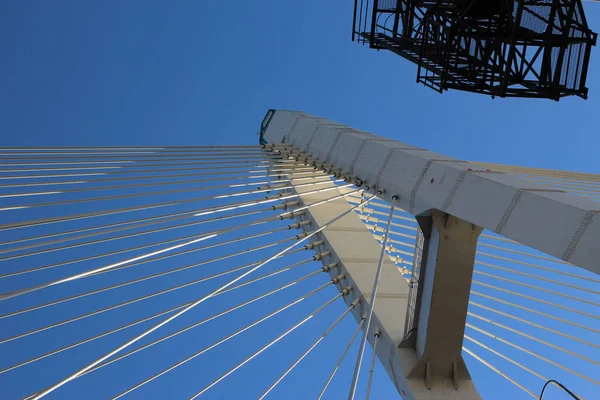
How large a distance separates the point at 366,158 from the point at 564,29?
5.83 meters

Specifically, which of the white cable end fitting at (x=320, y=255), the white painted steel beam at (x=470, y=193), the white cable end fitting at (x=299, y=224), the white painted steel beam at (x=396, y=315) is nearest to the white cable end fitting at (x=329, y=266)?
the white painted steel beam at (x=396, y=315)

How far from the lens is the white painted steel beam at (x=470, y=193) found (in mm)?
5910

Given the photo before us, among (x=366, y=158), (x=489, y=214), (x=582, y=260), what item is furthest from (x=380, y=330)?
(x=582, y=260)

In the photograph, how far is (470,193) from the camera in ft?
24.2

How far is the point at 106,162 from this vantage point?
10.5m

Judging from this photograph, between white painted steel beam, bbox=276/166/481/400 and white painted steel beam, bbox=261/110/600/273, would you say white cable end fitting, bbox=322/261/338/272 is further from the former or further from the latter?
white painted steel beam, bbox=261/110/600/273

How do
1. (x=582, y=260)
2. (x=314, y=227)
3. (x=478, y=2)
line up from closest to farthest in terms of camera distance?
(x=582, y=260)
(x=314, y=227)
(x=478, y=2)

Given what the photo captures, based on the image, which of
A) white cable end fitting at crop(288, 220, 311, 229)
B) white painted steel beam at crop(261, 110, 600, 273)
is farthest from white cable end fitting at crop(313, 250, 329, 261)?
white painted steel beam at crop(261, 110, 600, 273)

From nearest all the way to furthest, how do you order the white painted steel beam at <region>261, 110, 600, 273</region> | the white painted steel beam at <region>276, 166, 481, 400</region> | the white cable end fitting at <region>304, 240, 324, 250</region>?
1. the white painted steel beam at <region>261, 110, 600, 273</region>
2. the white painted steel beam at <region>276, 166, 481, 400</region>
3. the white cable end fitting at <region>304, 240, 324, 250</region>

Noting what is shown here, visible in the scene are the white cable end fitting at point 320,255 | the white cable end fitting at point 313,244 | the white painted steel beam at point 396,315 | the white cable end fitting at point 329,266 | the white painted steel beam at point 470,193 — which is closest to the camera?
the white painted steel beam at point 470,193

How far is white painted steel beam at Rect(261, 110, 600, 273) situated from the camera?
591cm

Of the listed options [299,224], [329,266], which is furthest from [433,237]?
[299,224]

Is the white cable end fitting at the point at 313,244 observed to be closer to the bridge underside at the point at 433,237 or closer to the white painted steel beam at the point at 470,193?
the bridge underside at the point at 433,237

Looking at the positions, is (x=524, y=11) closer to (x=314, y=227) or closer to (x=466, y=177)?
(x=314, y=227)
